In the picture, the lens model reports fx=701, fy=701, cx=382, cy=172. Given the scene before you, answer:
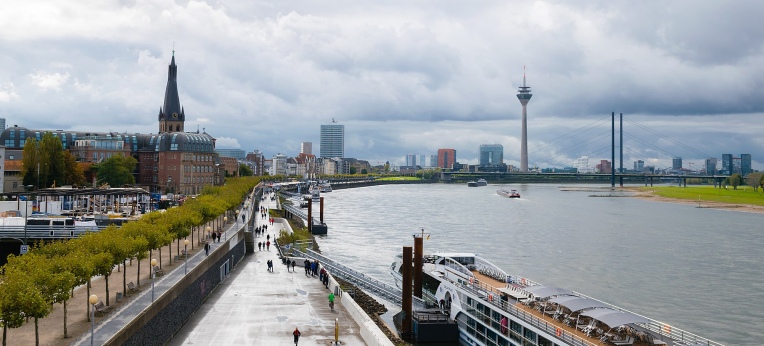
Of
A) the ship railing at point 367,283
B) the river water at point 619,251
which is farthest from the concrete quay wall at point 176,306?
the river water at point 619,251

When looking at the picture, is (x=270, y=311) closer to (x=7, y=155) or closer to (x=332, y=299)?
(x=332, y=299)

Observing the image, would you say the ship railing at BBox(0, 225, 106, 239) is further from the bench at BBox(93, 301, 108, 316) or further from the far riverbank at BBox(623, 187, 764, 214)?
the far riverbank at BBox(623, 187, 764, 214)

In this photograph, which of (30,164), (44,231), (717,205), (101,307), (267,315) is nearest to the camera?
(101,307)

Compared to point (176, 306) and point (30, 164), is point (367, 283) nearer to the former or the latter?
point (176, 306)

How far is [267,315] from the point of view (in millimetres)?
28766

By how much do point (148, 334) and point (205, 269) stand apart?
1039 cm

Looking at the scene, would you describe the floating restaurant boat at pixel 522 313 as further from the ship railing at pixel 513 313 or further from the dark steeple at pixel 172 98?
the dark steeple at pixel 172 98

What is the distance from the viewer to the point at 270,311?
29.5 metres

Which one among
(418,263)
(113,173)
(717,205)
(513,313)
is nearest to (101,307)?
(418,263)

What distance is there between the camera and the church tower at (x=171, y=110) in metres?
132

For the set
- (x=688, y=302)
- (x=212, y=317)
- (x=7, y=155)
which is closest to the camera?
(x=212, y=317)

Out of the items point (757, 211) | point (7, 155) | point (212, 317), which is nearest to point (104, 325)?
point (212, 317)

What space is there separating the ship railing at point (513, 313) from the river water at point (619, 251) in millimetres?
9933

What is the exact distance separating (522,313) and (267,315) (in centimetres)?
1032
